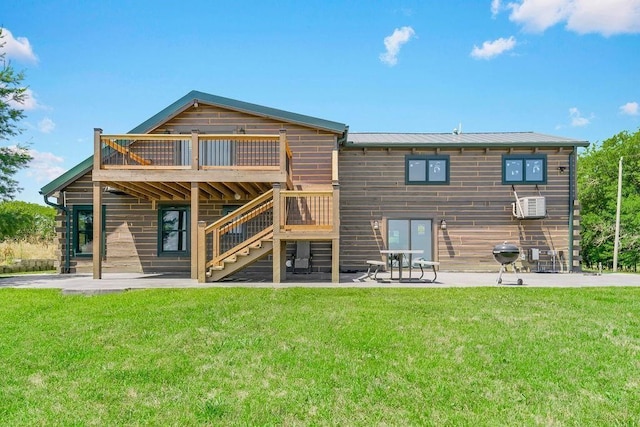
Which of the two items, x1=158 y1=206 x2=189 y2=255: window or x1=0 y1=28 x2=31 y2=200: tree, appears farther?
x1=0 y1=28 x2=31 y2=200: tree

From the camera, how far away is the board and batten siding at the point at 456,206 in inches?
509

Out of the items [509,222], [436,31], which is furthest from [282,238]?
[436,31]

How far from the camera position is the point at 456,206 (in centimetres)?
1296

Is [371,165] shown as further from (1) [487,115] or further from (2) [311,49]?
(1) [487,115]

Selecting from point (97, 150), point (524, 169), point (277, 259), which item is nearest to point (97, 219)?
point (97, 150)

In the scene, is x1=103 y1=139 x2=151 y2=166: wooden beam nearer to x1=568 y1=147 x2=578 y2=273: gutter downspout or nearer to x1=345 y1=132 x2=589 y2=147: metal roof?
x1=345 y1=132 x2=589 y2=147: metal roof

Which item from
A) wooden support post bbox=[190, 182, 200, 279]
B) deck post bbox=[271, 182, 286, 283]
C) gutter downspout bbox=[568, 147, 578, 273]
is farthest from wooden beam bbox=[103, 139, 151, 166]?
gutter downspout bbox=[568, 147, 578, 273]

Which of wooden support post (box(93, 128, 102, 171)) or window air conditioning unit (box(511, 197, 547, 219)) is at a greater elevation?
wooden support post (box(93, 128, 102, 171))

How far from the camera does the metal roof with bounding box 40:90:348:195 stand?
39.0 feet

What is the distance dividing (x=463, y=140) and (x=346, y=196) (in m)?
4.21

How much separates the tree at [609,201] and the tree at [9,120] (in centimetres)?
3042

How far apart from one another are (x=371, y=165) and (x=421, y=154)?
1.62 meters

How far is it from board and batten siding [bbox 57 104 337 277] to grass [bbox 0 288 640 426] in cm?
570

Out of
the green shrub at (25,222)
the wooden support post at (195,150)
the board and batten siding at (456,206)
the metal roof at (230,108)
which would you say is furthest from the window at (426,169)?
the green shrub at (25,222)
